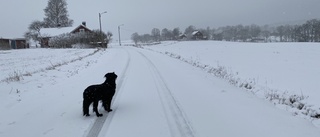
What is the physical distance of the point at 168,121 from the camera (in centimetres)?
521

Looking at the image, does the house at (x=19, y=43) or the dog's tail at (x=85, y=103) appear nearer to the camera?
the dog's tail at (x=85, y=103)

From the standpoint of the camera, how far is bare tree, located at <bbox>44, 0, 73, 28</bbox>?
235ft

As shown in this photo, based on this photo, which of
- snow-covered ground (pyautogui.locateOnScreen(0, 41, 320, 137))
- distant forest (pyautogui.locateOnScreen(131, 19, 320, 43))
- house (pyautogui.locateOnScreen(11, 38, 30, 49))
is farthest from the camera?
distant forest (pyautogui.locateOnScreen(131, 19, 320, 43))

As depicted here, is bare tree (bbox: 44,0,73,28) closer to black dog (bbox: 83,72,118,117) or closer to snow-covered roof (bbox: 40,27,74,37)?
snow-covered roof (bbox: 40,27,74,37)

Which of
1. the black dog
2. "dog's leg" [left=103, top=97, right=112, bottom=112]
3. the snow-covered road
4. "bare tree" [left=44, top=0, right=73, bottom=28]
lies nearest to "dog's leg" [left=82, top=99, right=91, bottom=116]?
the black dog

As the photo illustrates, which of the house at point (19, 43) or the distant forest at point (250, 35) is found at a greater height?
the distant forest at point (250, 35)

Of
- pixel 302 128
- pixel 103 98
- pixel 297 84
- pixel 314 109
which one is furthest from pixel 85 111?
pixel 297 84

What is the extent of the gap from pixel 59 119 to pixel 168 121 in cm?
262

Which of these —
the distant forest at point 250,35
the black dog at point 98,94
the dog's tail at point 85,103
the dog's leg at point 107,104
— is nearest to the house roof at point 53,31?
the black dog at point 98,94

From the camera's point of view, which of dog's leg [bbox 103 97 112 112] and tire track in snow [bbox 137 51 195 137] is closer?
tire track in snow [bbox 137 51 195 137]

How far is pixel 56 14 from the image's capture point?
241 ft

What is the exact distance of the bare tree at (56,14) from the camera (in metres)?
71.6

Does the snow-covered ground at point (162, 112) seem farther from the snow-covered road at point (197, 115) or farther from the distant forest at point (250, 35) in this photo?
the distant forest at point (250, 35)

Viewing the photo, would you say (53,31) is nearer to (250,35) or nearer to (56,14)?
(56,14)
